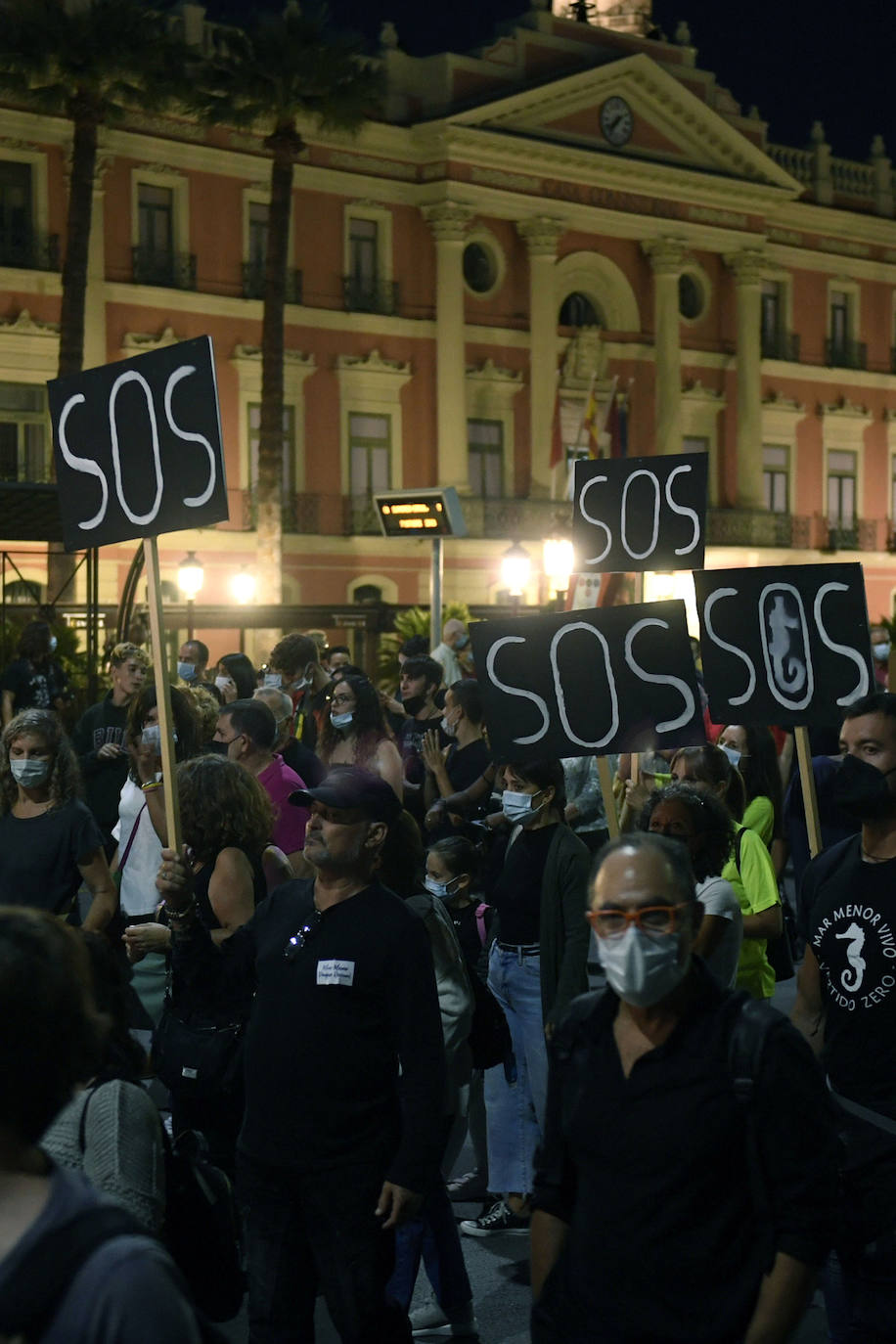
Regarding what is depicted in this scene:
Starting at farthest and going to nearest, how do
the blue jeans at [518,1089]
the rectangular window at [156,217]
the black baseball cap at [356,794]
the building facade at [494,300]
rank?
the rectangular window at [156,217]
the building facade at [494,300]
the blue jeans at [518,1089]
the black baseball cap at [356,794]

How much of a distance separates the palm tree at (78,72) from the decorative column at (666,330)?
1553cm

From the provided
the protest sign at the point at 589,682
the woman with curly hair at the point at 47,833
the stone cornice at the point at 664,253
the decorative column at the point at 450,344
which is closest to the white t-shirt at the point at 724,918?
the protest sign at the point at 589,682

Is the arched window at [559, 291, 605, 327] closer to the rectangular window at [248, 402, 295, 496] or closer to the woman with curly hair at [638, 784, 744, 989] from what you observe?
the rectangular window at [248, 402, 295, 496]

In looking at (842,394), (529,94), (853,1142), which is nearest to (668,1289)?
(853,1142)

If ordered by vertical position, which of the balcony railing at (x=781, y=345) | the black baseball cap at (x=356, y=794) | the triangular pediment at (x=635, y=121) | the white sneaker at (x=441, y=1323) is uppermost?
the triangular pediment at (x=635, y=121)

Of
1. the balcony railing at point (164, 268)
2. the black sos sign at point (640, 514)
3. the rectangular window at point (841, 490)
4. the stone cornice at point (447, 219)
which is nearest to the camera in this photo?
the black sos sign at point (640, 514)

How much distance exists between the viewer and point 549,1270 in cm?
335

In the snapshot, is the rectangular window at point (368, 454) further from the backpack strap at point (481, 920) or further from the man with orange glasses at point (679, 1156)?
the man with orange glasses at point (679, 1156)

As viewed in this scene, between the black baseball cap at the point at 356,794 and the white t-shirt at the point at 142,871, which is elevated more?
the black baseball cap at the point at 356,794

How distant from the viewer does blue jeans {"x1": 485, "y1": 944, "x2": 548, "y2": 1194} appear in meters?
6.65

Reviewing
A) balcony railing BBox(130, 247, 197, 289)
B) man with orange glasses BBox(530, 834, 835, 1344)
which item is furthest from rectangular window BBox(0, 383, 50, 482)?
man with orange glasses BBox(530, 834, 835, 1344)

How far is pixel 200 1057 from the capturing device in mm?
5066

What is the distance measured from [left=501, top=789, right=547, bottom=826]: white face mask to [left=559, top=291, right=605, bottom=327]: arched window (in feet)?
114

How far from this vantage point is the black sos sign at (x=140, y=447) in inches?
250
